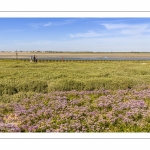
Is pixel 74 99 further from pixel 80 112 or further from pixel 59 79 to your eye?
pixel 59 79

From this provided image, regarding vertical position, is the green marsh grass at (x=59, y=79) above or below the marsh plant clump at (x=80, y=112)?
above

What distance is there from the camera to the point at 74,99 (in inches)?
287

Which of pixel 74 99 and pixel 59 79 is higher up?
pixel 59 79

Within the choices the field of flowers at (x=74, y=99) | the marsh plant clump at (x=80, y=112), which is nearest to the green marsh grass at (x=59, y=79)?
the field of flowers at (x=74, y=99)

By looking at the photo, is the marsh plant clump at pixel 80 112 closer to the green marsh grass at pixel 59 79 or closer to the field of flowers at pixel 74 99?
the field of flowers at pixel 74 99

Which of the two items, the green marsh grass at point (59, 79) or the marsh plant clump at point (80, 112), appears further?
the green marsh grass at point (59, 79)

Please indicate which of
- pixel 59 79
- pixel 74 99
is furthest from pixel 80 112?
pixel 59 79

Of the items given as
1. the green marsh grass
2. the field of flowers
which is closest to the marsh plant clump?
the field of flowers

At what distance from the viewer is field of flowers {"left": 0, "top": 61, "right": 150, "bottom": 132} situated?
5.94 metres

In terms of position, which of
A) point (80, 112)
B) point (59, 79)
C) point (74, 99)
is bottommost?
point (80, 112)

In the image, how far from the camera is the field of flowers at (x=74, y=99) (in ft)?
19.5

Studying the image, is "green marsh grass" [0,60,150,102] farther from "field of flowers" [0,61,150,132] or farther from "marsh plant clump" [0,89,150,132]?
"marsh plant clump" [0,89,150,132]
